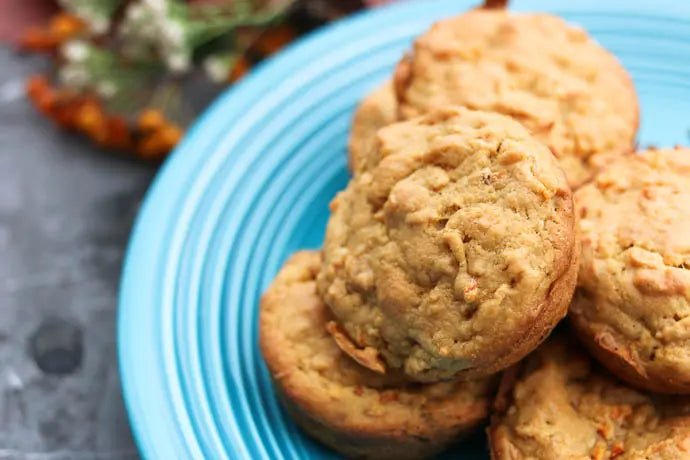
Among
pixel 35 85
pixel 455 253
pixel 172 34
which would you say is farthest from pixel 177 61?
pixel 455 253

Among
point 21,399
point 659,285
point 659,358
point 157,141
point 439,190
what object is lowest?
point 21,399

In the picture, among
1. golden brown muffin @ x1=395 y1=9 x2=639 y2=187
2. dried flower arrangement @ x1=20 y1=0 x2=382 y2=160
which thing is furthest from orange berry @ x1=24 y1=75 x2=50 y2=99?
golden brown muffin @ x1=395 y1=9 x2=639 y2=187

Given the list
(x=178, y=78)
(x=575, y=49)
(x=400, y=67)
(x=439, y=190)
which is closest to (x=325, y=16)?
(x=178, y=78)

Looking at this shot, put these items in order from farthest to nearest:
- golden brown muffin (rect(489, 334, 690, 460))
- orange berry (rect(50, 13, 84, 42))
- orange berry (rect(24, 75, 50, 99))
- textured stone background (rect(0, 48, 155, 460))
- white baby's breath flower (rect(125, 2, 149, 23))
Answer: orange berry (rect(50, 13, 84, 42)) < orange berry (rect(24, 75, 50, 99)) < white baby's breath flower (rect(125, 2, 149, 23)) < textured stone background (rect(0, 48, 155, 460)) < golden brown muffin (rect(489, 334, 690, 460))

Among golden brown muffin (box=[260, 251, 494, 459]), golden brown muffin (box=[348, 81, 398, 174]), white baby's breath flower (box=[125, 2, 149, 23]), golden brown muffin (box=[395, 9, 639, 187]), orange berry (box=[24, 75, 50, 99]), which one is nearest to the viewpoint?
golden brown muffin (box=[260, 251, 494, 459])

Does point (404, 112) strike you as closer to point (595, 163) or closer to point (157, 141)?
point (595, 163)

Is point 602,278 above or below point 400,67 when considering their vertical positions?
below

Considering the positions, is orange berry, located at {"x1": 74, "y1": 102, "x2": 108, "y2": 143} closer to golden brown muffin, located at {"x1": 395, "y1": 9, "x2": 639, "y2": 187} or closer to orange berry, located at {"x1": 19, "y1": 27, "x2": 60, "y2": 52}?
orange berry, located at {"x1": 19, "y1": 27, "x2": 60, "y2": 52}
